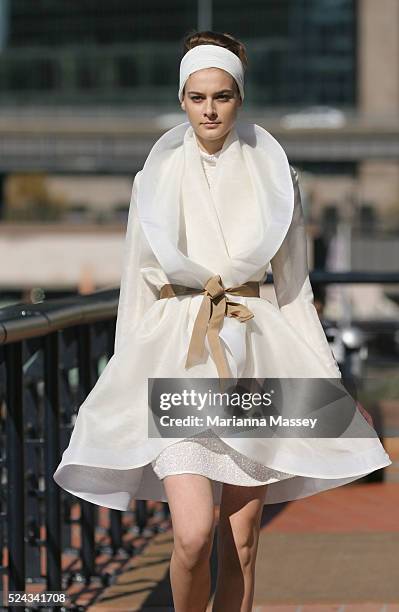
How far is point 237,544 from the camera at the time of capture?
12.9ft

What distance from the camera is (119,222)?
56719 millimetres

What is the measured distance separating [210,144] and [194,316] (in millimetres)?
485

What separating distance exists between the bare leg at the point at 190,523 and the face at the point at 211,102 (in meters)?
0.93

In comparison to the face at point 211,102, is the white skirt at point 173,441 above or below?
below

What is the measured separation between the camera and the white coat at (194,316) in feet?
12.7

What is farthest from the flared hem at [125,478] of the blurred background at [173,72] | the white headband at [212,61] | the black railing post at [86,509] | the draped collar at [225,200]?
the blurred background at [173,72]

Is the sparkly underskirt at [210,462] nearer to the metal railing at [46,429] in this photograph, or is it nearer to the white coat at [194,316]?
the white coat at [194,316]

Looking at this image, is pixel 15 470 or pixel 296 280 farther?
pixel 15 470

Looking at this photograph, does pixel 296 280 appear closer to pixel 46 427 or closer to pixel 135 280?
pixel 135 280

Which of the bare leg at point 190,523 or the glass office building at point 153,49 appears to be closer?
the bare leg at point 190,523

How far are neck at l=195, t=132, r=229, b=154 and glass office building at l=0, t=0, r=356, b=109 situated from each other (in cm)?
8605

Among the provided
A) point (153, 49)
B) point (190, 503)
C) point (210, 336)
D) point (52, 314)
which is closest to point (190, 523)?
point (190, 503)

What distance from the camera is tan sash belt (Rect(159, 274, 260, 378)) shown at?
3.85 m

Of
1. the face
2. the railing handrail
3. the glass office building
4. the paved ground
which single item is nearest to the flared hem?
the railing handrail
